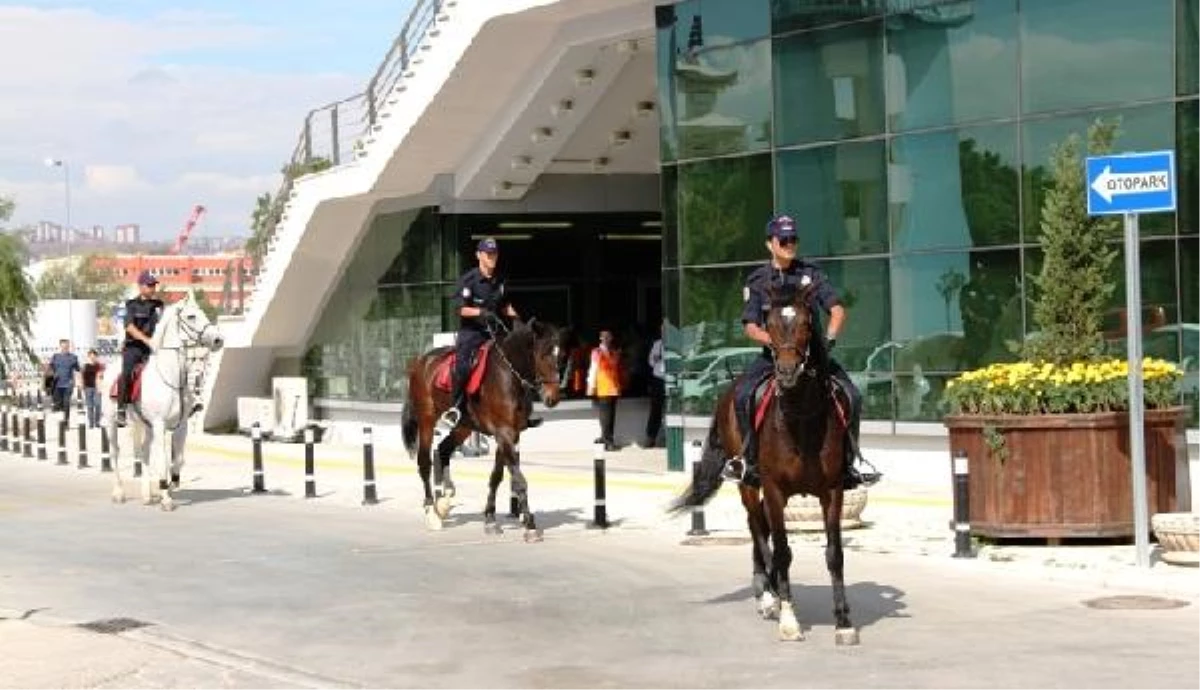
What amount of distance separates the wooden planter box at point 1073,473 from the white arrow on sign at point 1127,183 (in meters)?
2.02

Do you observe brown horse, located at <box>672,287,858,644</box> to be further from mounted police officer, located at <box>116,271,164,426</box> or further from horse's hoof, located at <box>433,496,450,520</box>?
mounted police officer, located at <box>116,271,164,426</box>

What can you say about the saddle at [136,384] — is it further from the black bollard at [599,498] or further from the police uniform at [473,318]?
the black bollard at [599,498]

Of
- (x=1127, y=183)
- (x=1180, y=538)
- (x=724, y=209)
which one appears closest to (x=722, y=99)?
(x=724, y=209)

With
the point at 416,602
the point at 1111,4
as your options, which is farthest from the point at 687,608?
the point at 1111,4

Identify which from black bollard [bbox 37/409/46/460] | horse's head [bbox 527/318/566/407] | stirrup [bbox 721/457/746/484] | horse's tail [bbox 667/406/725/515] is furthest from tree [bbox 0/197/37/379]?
stirrup [bbox 721/457/746/484]

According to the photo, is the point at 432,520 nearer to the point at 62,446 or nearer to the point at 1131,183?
the point at 1131,183

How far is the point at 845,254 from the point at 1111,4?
16.0ft

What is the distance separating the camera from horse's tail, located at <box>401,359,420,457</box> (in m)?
21.2

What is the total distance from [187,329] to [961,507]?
36.1ft

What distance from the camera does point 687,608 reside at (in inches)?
539

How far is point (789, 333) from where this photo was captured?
1135 centimetres

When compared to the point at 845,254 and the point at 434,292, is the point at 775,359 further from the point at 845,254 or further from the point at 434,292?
the point at 434,292

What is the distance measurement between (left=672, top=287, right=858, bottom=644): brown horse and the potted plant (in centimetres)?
395

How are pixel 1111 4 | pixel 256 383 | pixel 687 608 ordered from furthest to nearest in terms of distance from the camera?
pixel 256 383, pixel 1111 4, pixel 687 608
